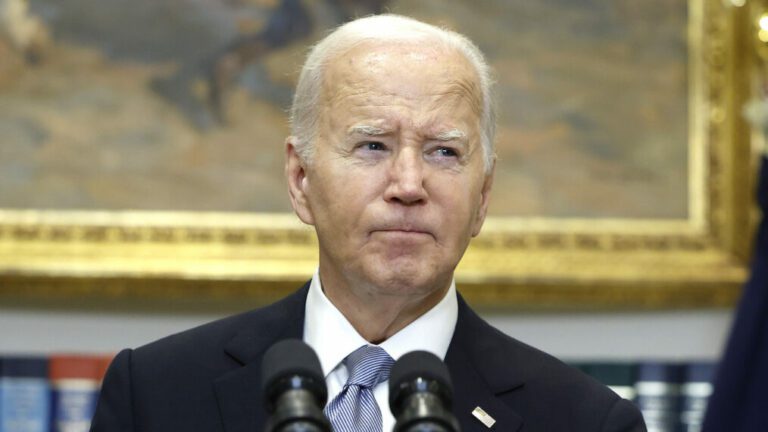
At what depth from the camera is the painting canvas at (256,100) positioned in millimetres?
5117

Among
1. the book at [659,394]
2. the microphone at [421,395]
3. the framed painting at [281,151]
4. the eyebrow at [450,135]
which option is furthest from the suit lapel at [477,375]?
the book at [659,394]

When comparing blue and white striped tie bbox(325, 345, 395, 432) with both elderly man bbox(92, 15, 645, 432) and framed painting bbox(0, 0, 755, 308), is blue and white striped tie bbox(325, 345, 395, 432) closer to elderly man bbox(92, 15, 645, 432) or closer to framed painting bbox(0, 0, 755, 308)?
elderly man bbox(92, 15, 645, 432)

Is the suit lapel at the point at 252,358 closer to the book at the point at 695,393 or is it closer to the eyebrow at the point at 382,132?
the eyebrow at the point at 382,132

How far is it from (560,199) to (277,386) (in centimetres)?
358

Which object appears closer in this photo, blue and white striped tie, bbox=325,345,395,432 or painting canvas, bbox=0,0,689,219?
blue and white striped tie, bbox=325,345,395,432

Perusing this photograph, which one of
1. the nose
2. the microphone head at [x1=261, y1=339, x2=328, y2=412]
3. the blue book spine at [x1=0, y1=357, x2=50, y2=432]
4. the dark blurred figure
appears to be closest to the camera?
the microphone head at [x1=261, y1=339, x2=328, y2=412]

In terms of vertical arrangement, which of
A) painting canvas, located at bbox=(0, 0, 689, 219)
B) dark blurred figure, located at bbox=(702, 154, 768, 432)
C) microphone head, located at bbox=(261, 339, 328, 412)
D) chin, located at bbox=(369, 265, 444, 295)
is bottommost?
dark blurred figure, located at bbox=(702, 154, 768, 432)

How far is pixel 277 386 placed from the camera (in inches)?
70.4

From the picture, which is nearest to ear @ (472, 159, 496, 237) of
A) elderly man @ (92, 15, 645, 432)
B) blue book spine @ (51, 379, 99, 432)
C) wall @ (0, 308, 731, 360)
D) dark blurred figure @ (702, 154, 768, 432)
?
elderly man @ (92, 15, 645, 432)

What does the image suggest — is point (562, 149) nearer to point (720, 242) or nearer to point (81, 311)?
point (720, 242)

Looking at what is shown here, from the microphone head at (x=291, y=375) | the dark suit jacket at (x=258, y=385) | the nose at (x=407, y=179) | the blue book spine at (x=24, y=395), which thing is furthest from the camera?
the blue book spine at (x=24, y=395)

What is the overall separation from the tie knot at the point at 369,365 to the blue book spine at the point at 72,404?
2656 millimetres

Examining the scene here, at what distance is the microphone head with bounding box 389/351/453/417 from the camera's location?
70.4 inches

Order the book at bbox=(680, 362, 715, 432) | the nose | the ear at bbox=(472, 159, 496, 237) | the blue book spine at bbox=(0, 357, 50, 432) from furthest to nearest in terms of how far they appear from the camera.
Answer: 1. the book at bbox=(680, 362, 715, 432)
2. the blue book spine at bbox=(0, 357, 50, 432)
3. the ear at bbox=(472, 159, 496, 237)
4. the nose
